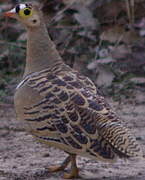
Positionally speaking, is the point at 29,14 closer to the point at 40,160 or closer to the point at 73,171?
the point at 40,160

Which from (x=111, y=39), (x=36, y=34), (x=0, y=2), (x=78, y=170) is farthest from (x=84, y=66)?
(x=78, y=170)

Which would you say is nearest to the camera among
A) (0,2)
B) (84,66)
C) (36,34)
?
(36,34)

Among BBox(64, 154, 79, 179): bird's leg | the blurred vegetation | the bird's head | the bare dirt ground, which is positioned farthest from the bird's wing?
the blurred vegetation

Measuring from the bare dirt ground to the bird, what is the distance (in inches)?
7.9

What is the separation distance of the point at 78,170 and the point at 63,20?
15.3 ft

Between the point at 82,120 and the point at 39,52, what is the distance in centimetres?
108

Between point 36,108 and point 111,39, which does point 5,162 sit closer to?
point 36,108

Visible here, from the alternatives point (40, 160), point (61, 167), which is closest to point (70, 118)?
point (61, 167)

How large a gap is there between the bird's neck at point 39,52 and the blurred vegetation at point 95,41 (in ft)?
8.16

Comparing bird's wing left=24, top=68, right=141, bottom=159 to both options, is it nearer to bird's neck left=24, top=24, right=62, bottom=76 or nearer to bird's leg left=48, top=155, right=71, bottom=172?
bird's neck left=24, top=24, right=62, bottom=76

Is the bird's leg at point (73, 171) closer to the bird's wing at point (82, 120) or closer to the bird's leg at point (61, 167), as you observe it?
the bird's leg at point (61, 167)

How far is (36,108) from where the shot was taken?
16.8 ft

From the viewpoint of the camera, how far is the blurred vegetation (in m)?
8.47

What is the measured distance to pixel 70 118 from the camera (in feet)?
16.2
